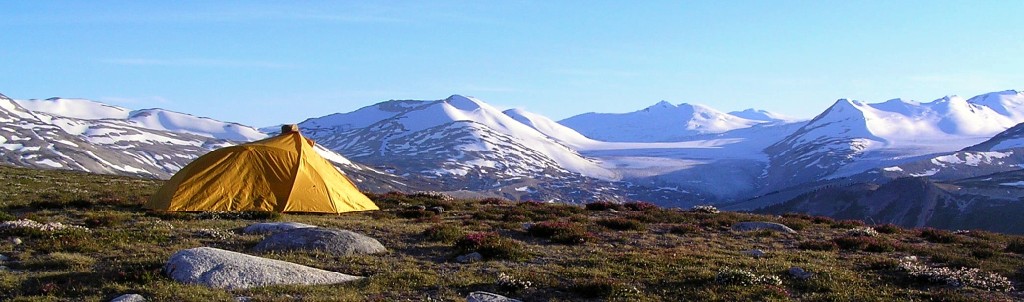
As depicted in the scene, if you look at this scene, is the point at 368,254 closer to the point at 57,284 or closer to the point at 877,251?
the point at 57,284

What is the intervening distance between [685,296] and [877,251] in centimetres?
A: 1039

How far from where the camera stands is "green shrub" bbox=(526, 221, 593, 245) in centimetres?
2209

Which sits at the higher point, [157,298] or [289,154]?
[289,154]

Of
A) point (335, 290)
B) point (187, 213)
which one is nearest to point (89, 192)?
point (187, 213)

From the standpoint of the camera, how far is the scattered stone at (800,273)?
16.7 metres

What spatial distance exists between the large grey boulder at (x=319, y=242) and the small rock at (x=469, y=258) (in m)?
2.00

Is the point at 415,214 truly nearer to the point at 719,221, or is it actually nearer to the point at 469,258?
the point at 469,258

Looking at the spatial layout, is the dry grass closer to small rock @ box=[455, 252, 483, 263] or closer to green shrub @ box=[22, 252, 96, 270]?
green shrub @ box=[22, 252, 96, 270]

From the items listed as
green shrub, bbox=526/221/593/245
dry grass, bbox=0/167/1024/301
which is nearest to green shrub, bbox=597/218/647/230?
dry grass, bbox=0/167/1024/301

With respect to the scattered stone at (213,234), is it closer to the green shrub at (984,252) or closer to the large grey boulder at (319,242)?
the large grey boulder at (319,242)

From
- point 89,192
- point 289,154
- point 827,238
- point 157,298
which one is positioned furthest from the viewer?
point 89,192

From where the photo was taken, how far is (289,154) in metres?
28.9

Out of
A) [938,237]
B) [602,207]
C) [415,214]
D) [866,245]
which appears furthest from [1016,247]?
[415,214]

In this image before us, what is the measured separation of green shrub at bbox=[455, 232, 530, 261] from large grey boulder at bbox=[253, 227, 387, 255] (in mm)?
1961
